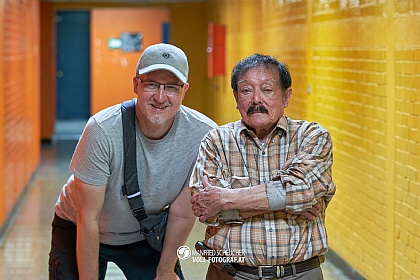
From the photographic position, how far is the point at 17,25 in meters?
9.06

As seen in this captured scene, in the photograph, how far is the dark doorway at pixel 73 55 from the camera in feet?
66.0

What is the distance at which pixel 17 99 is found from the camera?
9.03 meters

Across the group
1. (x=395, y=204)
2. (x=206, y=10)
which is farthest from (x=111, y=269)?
(x=206, y=10)

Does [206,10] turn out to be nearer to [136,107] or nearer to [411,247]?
[411,247]

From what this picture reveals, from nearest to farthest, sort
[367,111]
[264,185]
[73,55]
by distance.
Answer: [264,185], [367,111], [73,55]

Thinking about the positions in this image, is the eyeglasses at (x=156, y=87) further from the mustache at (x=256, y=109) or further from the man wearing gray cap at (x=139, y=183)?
the mustache at (x=256, y=109)

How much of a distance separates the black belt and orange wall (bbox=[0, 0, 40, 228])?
4977 millimetres

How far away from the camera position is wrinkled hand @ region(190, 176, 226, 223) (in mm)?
2627

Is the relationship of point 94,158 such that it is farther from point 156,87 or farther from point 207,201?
point 207,201

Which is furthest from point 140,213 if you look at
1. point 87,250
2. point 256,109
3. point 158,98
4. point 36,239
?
point 36,239

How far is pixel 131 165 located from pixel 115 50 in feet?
50.7

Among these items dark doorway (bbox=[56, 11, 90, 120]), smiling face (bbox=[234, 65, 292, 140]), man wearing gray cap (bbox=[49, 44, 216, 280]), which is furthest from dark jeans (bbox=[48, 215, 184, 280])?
dark doorway (bbox=[56, 11, 90, 120])

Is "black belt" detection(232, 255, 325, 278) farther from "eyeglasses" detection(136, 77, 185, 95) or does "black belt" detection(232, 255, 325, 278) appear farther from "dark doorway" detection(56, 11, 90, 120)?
"dark doorway" detection(56, 11, 90, 120)

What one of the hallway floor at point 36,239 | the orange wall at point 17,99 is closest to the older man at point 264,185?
the hallway floor at point 36,239
